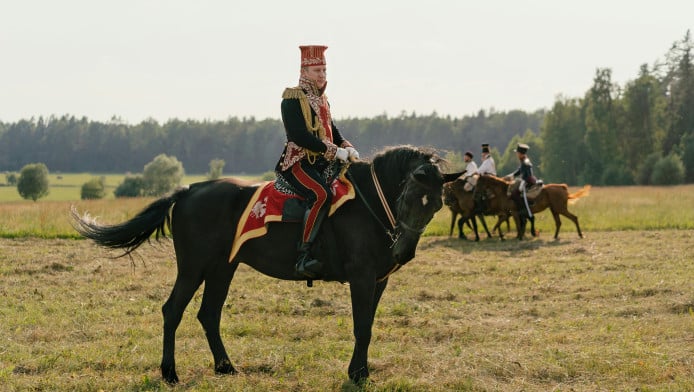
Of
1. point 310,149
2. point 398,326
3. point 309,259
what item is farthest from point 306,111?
point 398,326

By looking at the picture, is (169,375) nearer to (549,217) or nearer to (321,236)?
(321,236)

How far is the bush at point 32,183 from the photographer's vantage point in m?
70.5

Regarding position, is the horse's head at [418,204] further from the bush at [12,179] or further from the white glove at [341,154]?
the bush at [12,179]

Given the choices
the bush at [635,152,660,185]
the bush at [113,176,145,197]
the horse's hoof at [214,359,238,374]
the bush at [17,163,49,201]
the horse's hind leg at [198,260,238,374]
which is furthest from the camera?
the bush at [113,176,145,197]

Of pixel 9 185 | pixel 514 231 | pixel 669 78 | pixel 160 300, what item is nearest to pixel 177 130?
pixel 9 185

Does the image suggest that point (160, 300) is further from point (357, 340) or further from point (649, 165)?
point (649, 165)

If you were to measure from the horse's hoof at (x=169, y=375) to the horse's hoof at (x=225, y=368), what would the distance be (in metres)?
0.43

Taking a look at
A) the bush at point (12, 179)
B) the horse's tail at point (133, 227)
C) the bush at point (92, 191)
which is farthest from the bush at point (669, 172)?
the bush at point (12, 179)

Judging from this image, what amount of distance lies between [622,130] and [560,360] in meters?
60.5

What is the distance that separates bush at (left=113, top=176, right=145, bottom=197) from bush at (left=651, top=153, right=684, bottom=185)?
51815 millimetres

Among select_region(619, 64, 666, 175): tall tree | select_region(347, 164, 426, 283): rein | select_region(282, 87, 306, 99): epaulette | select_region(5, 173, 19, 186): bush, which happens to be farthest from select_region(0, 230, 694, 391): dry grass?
select_region(5, 173, 19, 186): bush

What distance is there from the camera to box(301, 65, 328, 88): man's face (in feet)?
21.8

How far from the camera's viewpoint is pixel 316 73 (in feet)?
21.9

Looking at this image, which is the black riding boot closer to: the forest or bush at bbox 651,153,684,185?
the forest
